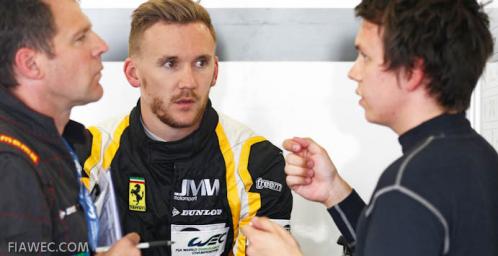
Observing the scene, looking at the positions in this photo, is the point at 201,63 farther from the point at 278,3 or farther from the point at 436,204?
the point at 436,204

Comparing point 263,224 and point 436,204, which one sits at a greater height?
point 436,204

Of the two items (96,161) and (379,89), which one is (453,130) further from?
(96,161)

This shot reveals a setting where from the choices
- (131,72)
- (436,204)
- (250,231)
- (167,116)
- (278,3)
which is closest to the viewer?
(436,204)

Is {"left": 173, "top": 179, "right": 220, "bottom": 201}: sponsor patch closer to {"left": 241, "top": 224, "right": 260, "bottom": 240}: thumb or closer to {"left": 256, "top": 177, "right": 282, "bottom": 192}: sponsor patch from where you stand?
{"left": 256, "top": 177, "right": 282, "bottom": 192}: sponsor patch

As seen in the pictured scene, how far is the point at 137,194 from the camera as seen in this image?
1828 millimetres

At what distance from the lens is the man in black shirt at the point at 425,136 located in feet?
2.88

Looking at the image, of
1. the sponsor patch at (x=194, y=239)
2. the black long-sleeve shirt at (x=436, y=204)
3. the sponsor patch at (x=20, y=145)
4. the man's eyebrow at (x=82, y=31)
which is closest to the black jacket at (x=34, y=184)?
the sponsor patch at (x=20, y=145)

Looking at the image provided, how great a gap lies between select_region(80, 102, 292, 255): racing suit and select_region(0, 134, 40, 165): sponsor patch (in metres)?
0.73

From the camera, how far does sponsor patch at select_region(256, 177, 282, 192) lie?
186 cm

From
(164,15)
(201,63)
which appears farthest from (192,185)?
(164,15)

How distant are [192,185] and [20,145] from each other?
2.73 feet

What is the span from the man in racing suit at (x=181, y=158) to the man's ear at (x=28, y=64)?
2.06ft

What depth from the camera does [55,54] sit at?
4.05 ft
